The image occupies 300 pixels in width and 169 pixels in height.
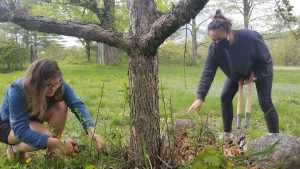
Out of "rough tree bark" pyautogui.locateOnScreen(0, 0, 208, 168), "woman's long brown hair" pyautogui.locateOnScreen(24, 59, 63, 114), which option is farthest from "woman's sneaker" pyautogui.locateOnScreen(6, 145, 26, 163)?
"rough tree bark" pyautogui.locateOnScreen(0, 0, 208, 168)

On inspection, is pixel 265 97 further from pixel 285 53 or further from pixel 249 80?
pixel 285 53

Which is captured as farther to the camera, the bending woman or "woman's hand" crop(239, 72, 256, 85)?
"woman's hand" crop(239, 72, 256, 85)

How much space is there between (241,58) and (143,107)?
177 centimetres

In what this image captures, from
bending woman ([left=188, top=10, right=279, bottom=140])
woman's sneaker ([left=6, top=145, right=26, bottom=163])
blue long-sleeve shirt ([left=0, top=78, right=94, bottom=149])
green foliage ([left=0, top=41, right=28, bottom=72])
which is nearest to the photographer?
blue long-sleeve shirt ([left=0, top=78, right=94, bottom=149])

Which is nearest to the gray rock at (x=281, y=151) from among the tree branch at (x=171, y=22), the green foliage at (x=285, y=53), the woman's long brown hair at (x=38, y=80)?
the tree branch at (x=171, y=22)

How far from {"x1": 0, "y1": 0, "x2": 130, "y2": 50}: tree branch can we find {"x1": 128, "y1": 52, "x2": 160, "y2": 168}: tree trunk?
0.51 feet

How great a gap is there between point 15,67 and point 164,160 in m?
24.7

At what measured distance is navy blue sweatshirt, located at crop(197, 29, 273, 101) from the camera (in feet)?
15.1

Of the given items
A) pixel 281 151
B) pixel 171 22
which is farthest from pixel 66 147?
pixel 281 151

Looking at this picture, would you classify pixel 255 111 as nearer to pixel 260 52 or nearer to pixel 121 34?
pixel 260 52

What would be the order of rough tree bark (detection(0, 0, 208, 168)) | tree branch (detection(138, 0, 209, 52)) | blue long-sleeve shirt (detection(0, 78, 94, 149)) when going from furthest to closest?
blue long-sleeve shirt (detection(0, 78, 94, 149)), rough tree bark (detection(0, 0, 208, 168)), tree branch (detection(138, 0, 209, 52))

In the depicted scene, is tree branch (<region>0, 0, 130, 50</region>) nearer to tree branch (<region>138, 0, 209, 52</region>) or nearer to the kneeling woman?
tree branch (<region>138, 0, 209, 52</region>)

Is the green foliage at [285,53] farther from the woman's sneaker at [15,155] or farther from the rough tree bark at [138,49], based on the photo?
the rough tree bark at [138,49]

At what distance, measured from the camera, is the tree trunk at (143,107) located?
317 centimetres
